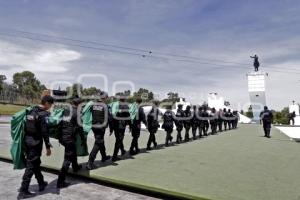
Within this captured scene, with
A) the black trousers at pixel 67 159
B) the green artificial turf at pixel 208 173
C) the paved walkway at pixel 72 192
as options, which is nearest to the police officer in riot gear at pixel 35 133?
the paved walkway at pixel 72 192

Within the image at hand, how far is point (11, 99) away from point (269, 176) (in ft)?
230

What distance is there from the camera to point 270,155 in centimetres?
1142

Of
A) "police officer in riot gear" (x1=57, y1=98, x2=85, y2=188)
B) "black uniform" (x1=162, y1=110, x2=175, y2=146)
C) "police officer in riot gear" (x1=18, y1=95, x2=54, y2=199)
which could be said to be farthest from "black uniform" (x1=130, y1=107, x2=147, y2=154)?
"police officer in riot gear" (x1=18, y1=95, x2=54, y2=199)

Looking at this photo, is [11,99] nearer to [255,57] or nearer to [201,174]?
[255,57]

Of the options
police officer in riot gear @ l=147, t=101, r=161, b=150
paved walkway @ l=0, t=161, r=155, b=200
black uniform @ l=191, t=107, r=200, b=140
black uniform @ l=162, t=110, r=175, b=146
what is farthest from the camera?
black uniform @ l=191, t=107, r=200, b=140

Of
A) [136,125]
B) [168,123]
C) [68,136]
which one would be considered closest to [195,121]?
[168,123]

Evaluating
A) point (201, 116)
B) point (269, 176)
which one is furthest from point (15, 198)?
point (201, 116)

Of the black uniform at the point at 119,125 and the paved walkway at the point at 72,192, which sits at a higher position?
the black uniform at the point at 119,125

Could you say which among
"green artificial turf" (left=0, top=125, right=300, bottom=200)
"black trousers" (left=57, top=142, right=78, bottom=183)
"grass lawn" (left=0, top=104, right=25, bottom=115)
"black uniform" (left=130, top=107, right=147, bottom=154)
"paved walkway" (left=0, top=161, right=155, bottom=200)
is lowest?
"paved walkway" (left=0, top=161, right=155, bottom=200)

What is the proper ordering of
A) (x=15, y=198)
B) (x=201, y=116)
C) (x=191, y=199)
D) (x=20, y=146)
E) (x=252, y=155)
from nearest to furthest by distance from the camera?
(x=191, y=199)
(x=15, y=198)
(x=20, y=146)
(x=252, y=155)
(x=201, y=116)

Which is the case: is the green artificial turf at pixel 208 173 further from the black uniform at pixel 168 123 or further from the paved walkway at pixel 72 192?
the black uniform at pixel 168 123

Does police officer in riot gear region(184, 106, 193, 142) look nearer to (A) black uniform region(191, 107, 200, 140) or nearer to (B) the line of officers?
(A) black uniform region(191, 107, 200, 140)

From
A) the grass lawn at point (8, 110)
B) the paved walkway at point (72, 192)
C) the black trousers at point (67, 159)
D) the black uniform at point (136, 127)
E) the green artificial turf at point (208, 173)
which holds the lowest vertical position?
the paved walkway at point (72, 192)

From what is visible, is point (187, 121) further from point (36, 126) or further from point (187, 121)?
point (36, 126)
